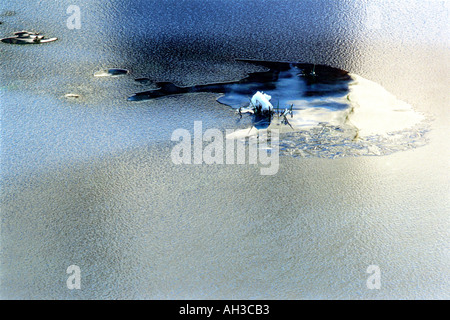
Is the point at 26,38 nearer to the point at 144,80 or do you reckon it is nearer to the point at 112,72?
the point at 112,72

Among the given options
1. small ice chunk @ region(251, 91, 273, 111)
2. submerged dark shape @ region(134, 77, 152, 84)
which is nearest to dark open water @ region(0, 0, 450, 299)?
submerged dark shape @ region(134, 77, 152, 84)

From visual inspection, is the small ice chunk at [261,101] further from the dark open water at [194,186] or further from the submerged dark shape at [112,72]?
the submerged dark shape at [112,72]

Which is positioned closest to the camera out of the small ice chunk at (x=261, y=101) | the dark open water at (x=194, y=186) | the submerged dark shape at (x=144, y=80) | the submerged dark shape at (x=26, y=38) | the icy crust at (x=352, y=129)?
the dark open water at (x=194, y=186)

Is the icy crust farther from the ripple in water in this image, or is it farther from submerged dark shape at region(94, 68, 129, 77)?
submerged dark shape at region(94, 68, 129, 77)

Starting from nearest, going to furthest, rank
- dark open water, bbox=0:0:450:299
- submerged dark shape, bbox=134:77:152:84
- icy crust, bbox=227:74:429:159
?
dark open water, bbox=0:0:450:299 → icy crust, bbox=227:74:429:159 → submerged dark shape, bbox=134:77:152:84

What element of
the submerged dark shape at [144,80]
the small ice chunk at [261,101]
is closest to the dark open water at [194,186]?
the submerged dark shape at [144,80]
